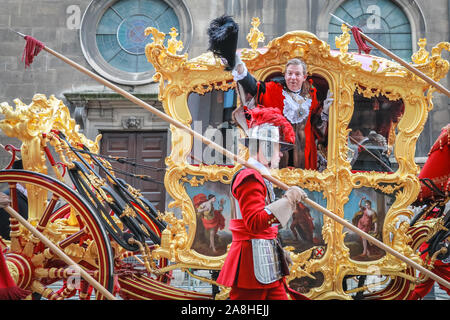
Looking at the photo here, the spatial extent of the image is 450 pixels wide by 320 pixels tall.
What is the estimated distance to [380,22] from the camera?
38.2 ft

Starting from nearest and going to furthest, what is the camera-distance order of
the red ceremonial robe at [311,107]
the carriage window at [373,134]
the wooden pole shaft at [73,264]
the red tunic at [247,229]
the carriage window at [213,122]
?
1. the red tunic at [247,229]
2. the wooden pole shaft at [73,264]
3. the red ceremonial robe at [311,107]
4. the carriage window at [213,122]
5. the carriage window at [373,134]

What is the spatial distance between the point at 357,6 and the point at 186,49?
377 cm

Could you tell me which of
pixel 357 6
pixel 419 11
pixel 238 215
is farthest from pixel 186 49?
pixel 238 215

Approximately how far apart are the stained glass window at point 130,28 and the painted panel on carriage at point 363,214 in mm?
7515

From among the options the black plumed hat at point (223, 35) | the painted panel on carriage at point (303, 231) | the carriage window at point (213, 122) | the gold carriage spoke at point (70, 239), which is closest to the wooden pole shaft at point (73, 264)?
the gold carriage spoke at point (70, 239)

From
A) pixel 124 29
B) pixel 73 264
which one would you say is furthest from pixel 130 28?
pixel 73 264

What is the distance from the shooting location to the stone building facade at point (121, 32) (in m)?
11.2

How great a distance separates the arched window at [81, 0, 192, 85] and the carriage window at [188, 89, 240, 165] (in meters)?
6.62

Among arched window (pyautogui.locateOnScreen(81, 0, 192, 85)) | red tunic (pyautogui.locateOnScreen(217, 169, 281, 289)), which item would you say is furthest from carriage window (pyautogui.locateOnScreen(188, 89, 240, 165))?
arched window (pyautogui.locateOnScreen(81, 0, 192, 85))

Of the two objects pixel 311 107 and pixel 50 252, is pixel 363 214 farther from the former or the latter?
pixel 50 252

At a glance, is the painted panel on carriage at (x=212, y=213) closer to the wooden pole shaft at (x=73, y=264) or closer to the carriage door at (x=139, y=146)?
the wooden pole shaft at (x=73, y=264)

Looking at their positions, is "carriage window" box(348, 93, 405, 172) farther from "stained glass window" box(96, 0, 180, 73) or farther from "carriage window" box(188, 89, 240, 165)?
"stained glass window" box(96, 0, 180, 73)

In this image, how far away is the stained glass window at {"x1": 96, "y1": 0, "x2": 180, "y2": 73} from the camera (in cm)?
1177
